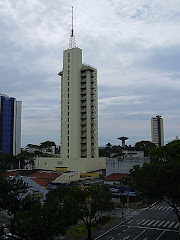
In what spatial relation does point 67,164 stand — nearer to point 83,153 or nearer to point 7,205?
point 83,153

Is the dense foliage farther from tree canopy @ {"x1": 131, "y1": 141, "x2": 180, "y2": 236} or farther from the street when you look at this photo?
tree canopy @ {"x1": 131, "y1": 141, "x2": 180, "y2": 236}

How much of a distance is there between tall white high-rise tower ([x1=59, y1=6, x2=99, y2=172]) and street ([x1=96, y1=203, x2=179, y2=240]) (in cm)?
4645

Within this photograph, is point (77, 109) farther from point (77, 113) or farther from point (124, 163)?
point (124, 163)

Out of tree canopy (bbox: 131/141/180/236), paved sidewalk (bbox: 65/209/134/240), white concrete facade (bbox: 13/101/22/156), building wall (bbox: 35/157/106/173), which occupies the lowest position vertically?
paved sidewalk (bbox: 65/209/134/240)

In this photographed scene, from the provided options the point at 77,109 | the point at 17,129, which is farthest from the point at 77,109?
the point at 17,129

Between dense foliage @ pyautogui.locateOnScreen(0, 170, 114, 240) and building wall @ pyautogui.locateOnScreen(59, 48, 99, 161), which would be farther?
building wall @ pyautogui.locateOnScreen(59, 48, 99, 161)

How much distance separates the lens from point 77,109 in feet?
307

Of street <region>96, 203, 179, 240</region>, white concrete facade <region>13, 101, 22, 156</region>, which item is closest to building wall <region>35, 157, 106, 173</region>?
white concrete facade <region>13, 101, 22, 156</region>

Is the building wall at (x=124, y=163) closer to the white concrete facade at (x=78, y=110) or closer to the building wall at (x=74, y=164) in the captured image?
the building wall at (x=74, y=164)

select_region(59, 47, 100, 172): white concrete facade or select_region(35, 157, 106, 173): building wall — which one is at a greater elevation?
select_region(59, 47, 100, 172): white concrete facade

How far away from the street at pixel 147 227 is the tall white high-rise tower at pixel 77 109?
46451 mm

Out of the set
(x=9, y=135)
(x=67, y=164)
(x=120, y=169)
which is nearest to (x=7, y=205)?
(x=120, y=169)

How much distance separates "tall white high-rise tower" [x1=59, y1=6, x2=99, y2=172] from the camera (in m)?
93.2

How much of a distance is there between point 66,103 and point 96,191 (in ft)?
206
